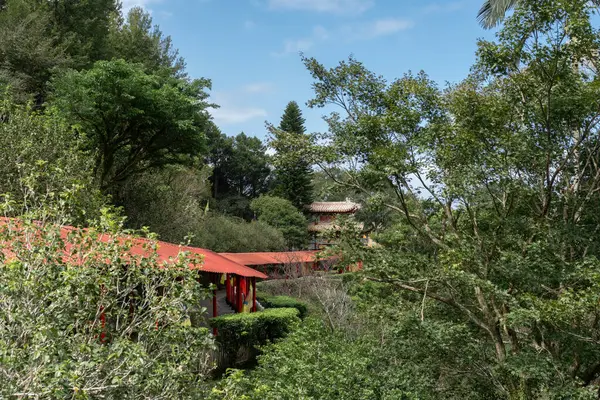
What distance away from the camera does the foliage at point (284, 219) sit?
29000mm

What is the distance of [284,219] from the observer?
2911 cm

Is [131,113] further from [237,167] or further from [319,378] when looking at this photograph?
[237,167]

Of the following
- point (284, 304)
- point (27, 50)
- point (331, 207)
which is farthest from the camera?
point (331, 207)

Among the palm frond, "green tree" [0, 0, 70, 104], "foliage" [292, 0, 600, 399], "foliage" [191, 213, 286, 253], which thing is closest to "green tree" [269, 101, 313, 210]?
"foliage" [191, 213, 286, 253]

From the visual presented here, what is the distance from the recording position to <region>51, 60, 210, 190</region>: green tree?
13.4 meters

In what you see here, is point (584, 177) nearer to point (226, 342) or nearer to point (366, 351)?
point (366, 351)

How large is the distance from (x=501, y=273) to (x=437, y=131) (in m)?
2.06

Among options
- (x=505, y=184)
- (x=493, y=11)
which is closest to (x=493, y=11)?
(x=493, y=11)

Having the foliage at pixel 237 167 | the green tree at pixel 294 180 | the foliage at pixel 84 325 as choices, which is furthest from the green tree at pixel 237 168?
the foliage at pixel 84 325

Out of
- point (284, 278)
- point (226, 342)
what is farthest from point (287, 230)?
point (226, 342)

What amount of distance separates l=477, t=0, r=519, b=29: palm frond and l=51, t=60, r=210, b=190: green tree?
27.5ft

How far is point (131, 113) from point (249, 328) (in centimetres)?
743

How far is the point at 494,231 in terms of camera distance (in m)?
6.61

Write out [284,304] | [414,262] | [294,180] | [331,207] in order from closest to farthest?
[414,262] < [284,304] < [294,180] < [331,207]
